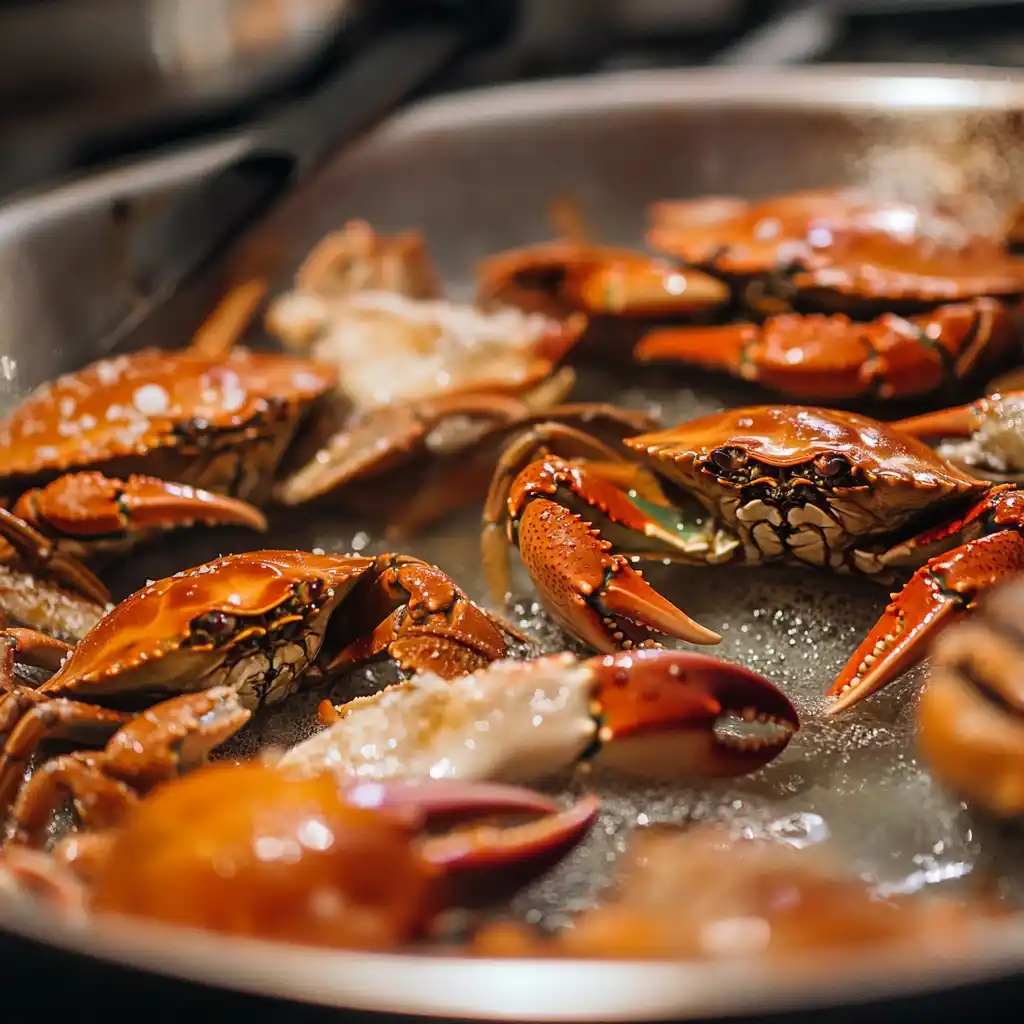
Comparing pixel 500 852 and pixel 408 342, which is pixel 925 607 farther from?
pixel 408 342

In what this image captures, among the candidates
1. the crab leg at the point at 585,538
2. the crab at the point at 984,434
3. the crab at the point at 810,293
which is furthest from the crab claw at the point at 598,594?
the crab at the point at 810,293

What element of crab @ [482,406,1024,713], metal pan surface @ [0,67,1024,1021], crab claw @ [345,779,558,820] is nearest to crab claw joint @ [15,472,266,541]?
metal pan surface @ [0,67,1024,1021]

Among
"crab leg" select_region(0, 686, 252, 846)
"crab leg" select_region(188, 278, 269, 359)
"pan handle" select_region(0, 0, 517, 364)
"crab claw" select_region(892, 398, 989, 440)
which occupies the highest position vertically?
"pan handle" select_region(0, 0, 517, 364)

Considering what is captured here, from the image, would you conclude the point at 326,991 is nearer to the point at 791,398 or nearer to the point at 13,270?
the point at 791,398

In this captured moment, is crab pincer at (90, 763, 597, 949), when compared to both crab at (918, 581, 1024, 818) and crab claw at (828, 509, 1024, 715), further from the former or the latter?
crab claw at (828, 509, 1024, 715)

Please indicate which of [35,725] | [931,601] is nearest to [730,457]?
[931,601]

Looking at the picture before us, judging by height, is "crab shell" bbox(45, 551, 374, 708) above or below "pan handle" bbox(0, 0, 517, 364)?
below

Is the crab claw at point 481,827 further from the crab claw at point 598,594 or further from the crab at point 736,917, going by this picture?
the crab claw at point 598,594
